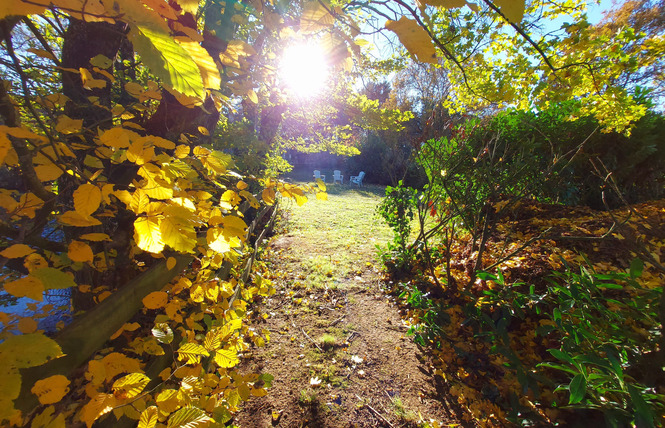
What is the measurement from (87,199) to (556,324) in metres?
2.78

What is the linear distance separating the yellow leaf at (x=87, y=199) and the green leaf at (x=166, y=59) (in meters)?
0.48

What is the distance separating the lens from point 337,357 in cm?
258

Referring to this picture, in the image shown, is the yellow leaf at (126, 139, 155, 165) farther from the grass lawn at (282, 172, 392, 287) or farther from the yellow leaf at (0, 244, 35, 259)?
the grass lawn at (282, 172, 392, 287)

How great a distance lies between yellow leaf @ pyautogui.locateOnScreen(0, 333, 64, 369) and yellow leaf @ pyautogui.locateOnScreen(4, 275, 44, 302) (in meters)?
0.12

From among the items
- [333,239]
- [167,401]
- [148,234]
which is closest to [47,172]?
[148,234]

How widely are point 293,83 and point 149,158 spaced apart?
10.2 feet

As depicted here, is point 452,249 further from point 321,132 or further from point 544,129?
point 321,132

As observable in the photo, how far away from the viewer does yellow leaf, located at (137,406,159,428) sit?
0.88 meters

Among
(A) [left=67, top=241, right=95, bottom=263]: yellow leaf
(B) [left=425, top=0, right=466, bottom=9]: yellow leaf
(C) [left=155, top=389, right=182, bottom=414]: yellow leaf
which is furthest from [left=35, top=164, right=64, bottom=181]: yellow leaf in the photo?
(B) [left=425, top=0, right=466, bottom=9]: yellow leaf

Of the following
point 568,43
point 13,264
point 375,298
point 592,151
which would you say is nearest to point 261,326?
point 375,298

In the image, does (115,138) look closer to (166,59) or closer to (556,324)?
(166,59)

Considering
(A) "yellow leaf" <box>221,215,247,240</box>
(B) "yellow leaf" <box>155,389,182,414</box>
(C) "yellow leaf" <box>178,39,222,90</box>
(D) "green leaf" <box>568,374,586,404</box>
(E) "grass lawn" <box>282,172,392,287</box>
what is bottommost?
(E) "grass lawn" <box>282,172,392,287</box>

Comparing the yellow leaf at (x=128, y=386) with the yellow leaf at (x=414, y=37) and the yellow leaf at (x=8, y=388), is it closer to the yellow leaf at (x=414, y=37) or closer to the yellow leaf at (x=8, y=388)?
the yellow leaf at (x=8, y=388)

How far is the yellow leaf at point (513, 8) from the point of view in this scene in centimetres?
63
